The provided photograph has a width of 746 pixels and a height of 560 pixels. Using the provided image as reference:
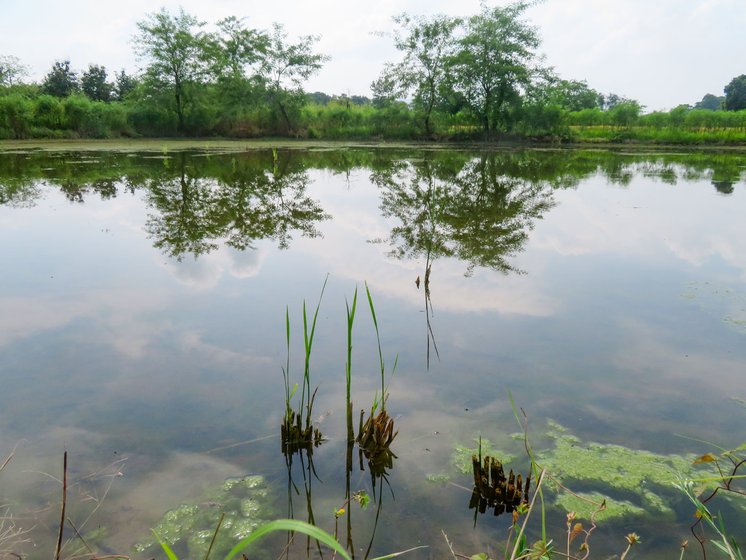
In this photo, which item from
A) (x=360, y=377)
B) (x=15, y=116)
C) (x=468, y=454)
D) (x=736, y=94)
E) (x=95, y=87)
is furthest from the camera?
(x=736, y=94)

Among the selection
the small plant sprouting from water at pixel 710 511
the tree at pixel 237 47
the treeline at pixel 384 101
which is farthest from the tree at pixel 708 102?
the small plant sprouting from water at pixel 710 511

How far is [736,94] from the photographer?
163 ft

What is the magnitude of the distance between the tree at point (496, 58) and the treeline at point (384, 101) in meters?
0.05

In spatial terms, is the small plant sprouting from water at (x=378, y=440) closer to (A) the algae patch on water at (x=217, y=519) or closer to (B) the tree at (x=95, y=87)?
(A) the algae patch on water at (x=217, y=519)

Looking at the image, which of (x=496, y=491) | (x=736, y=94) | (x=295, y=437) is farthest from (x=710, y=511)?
(x=736, y=94)

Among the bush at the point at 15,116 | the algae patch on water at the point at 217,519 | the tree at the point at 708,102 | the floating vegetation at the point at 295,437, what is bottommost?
the algae patch on water at the point at 217,519

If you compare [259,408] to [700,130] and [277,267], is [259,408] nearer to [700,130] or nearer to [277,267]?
[277,267]

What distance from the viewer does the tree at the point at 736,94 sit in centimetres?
4762

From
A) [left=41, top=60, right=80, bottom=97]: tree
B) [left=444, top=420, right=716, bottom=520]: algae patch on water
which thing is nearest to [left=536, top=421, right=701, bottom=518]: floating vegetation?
[left=444, top=420, right=716, bottom=520]: algae patch on water

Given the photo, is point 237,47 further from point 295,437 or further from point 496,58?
point 295,437

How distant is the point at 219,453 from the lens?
194 cm

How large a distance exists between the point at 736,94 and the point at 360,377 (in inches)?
2495

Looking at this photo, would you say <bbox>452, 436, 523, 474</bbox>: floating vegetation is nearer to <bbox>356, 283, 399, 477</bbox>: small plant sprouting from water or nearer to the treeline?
<bbox>356, 283, 399, 477</bbox>: small plant sprouting from water

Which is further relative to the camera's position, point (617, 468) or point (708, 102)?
point (708, 102)
